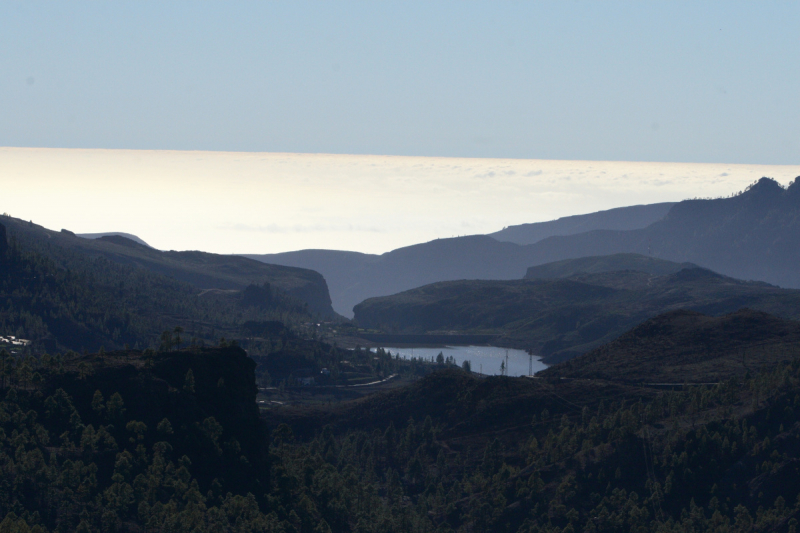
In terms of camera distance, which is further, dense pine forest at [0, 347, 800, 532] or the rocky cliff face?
the rocky cliff face

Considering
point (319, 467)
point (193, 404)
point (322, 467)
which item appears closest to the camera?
point (193, 404)

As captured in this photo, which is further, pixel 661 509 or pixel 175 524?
pixel 661 509

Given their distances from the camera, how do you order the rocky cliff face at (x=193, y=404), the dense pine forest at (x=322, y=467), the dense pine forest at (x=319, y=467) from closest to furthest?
the dense pine forest at (x=319, y=467), the dense pine forest at (x=322, y=467), the rocky cliff face at (x=193, y=404)

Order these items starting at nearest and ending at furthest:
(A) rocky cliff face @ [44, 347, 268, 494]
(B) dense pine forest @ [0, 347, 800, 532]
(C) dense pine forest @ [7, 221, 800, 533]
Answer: (C) dense pine forest @ [7, 221, 800, 533] < (B) dense pine forest @ [0, 347, 800, 532] < (A) rocky cliff face @ [44, 347, 268, 494]

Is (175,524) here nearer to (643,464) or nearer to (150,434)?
(150,434)

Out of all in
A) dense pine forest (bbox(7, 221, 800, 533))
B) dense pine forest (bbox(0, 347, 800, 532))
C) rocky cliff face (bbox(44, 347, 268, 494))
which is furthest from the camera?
rocky cliff face (bbox(44, 347, 268, 494))

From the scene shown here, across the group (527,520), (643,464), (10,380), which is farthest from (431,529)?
(10,380)

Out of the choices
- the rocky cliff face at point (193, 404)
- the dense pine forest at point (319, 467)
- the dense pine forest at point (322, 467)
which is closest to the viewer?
the dense pine forest at point (319, 467)

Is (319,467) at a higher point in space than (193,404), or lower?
lower

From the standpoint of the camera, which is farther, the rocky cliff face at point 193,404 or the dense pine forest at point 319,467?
the rocky cliff face at point 193,404

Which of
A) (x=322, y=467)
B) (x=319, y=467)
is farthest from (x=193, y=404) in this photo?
(x=322, y=467)

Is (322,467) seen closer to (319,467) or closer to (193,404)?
(319,467)
